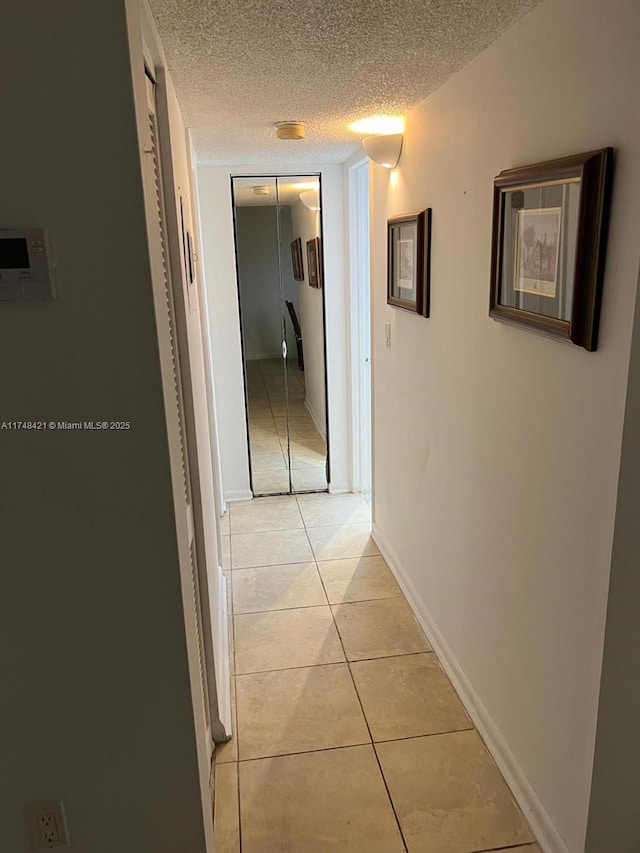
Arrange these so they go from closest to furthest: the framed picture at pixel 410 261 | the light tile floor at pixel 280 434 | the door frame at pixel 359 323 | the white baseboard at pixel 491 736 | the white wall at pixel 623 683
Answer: the white wall at pixel 623 683, the white baseboard at pixel 491 736, the framed picture at pixel 410 261, the door frame at pixel 359 323, the light tile floor at pixel 280 434

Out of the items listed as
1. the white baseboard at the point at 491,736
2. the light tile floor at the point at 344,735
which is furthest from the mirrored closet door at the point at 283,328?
the white baseboard at the point at 491,736

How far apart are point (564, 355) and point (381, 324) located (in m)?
1.70

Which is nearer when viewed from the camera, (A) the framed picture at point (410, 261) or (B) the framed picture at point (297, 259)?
(A) the framed picture at point (410, 261)

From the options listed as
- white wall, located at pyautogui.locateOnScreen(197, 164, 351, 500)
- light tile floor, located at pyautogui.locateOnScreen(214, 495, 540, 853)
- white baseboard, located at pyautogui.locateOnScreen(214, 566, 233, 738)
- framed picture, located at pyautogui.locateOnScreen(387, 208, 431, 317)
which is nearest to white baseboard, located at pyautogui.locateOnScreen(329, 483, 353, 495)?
white wall, located at pyautogui.locateOnScreen(197, 164, 351, 500)

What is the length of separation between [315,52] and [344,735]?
6.71ft

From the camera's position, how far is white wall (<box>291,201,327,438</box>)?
151 inches

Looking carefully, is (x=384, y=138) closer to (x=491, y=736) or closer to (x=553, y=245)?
(x=553, y=245)

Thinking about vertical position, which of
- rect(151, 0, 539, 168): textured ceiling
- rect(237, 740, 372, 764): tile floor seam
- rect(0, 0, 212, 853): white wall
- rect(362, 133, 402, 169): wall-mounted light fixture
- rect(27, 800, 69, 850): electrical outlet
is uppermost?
rect(151, 0, 539, 168): textured ceiling

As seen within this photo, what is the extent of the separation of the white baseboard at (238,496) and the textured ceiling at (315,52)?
231 centimetres

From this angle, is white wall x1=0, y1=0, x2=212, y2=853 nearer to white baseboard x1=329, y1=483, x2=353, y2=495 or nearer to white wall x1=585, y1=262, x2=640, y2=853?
white wall x1=585, y1=262, x2=640, y2=853

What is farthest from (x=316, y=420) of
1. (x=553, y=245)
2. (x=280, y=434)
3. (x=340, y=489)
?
(x=553, y=245)

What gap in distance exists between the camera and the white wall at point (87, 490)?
3.34 feet

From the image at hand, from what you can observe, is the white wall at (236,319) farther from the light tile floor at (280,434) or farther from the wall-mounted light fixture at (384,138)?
the wall-mounted light fixture at (384,138)

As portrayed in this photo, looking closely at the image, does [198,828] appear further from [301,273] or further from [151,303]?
[301,273]
